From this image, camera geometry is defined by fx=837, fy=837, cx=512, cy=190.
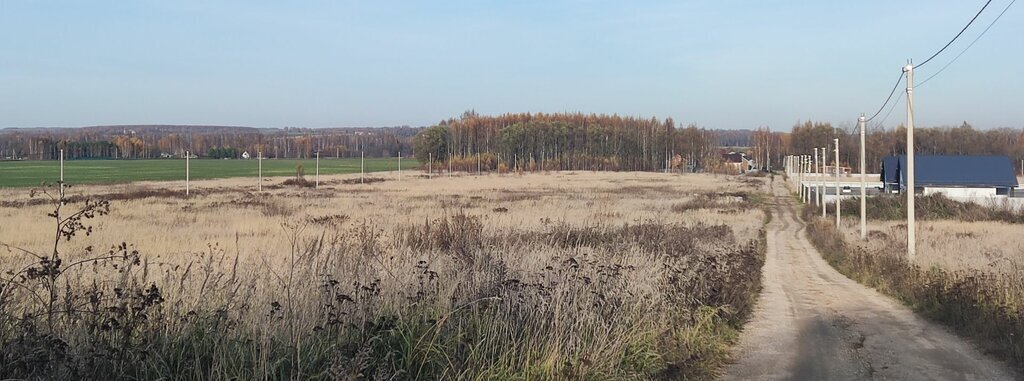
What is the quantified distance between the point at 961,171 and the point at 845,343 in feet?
180

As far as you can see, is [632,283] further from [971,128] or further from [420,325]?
[971,128]

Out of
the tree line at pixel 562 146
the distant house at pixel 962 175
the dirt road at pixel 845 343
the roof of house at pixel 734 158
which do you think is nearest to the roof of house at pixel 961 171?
the distant house at pixel 962 175

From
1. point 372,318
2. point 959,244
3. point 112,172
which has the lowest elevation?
point 959,244

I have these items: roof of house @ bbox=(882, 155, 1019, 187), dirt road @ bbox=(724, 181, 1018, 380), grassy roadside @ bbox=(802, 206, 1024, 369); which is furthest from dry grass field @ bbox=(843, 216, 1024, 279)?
roof of house @ bbox=(882, 155, 1019, 187)

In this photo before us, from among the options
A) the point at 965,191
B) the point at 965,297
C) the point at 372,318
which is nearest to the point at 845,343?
the point at 965,297

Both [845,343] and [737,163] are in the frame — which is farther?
[737,163]

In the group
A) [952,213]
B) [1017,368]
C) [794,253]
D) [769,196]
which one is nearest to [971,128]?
[769,196]

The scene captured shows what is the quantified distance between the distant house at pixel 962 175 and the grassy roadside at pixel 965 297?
42.2 metres

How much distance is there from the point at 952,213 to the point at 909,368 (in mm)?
40709

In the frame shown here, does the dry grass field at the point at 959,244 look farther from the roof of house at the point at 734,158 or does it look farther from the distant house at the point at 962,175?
the roof of house at the point at 734,158

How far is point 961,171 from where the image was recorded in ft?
189

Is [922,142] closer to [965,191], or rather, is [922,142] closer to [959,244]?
[965,191]

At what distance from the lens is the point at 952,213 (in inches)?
1742

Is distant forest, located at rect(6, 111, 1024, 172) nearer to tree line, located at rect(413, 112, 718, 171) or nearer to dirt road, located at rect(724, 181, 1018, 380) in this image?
tree line, located at rect(413, 112, 718, 171)
